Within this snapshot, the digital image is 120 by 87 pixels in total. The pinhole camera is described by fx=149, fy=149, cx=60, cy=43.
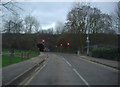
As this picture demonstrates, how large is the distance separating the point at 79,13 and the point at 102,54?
2005cm

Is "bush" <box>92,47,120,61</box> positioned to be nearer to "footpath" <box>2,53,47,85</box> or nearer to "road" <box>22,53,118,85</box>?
"road" <box>22,53,118,85</box>

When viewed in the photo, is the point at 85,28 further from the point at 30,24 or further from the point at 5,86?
the point at 5,86

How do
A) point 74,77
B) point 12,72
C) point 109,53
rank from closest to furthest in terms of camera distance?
point 74,77
point 12,72
point 109,53

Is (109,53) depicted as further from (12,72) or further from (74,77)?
(12,72)

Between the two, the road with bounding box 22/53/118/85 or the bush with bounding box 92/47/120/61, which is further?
the bush with bounding box 92/47/120/61

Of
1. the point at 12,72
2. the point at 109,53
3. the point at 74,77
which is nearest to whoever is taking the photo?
the point at 74,77

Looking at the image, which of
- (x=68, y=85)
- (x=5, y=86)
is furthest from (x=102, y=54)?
(x=5, y=86)

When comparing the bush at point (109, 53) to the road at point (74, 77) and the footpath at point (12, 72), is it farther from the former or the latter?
the footpath at point (12, 72)

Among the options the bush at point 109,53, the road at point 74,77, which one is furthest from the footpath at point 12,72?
the bush at point 109,53

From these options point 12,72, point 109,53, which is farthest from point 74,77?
point 109,53

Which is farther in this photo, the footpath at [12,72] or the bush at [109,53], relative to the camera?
the bush at [109,53]

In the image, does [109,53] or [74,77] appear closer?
[74,77]

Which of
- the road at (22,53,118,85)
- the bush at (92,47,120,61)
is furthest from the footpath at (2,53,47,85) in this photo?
the bush at (92,47,120,61)

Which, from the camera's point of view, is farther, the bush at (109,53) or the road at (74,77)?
the bush at (109,53)
